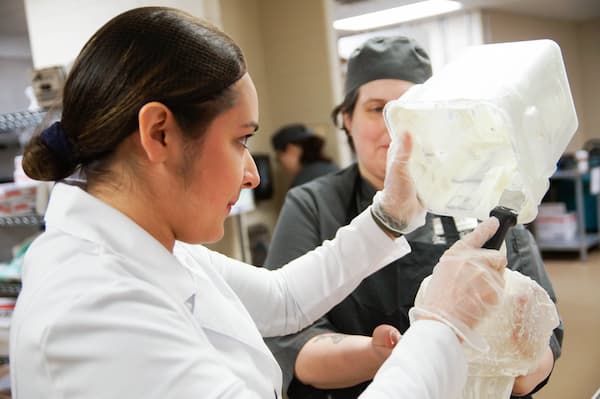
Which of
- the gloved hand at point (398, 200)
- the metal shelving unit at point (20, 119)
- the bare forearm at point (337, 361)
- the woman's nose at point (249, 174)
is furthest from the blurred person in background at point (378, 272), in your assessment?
the metal shelving unit at point (20, 119)

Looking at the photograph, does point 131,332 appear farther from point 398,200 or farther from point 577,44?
point 577,44

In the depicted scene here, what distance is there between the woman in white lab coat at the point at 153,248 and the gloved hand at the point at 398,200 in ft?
0.74

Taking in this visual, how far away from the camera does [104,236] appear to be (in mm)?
614

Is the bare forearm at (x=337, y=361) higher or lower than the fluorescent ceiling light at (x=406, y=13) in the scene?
lower

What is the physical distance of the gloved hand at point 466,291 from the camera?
63 cm

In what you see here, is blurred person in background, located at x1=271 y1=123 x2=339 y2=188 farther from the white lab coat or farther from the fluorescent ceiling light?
the white lab coat

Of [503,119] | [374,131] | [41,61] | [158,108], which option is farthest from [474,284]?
[41,61]

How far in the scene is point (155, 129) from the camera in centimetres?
62

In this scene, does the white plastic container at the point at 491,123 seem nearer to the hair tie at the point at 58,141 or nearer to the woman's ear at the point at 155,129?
the woman's ear at the point at 155,129

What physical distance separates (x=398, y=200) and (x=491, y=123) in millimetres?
273

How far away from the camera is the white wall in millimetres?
2406

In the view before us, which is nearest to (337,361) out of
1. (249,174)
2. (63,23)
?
(249,174)

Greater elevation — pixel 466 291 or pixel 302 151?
pixel 466 291

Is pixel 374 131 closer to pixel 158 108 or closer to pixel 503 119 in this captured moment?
pixel 503 119
